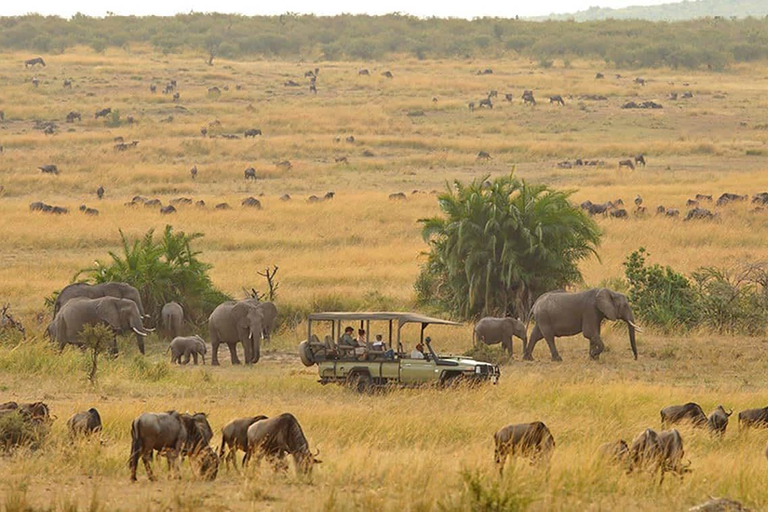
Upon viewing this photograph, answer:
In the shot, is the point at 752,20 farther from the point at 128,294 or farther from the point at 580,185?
the point at 128,294

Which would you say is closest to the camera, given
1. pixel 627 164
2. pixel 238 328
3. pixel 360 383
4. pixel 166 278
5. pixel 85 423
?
pixel 85 423

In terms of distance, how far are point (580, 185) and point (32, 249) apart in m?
21.6

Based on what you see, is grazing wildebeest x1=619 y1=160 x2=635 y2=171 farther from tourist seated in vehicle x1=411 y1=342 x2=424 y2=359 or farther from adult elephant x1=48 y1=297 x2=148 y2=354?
tourist seated in vehicle x1=411 y1=342 x2=424 y2=359

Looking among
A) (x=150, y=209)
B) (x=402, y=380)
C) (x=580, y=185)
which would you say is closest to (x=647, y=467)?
(x=402, y=380)

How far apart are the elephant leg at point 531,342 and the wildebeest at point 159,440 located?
11280mm

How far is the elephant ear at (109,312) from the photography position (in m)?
23.0

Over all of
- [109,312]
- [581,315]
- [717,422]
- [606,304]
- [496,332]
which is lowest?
[496,332]

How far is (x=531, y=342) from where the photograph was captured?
22.9 m

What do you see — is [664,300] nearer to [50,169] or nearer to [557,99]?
[50,169]

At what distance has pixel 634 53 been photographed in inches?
4082

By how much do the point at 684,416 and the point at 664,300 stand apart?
35.0ft

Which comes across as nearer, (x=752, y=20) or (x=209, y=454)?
(x=209, y=454)

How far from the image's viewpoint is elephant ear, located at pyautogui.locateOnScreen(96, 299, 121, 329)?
905 inches

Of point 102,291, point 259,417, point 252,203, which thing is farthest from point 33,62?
point 259,417
